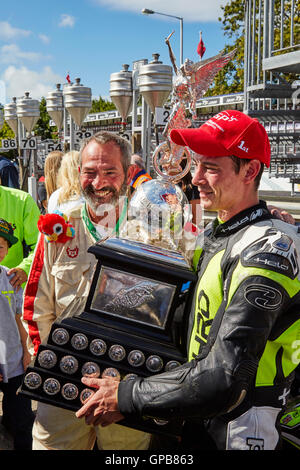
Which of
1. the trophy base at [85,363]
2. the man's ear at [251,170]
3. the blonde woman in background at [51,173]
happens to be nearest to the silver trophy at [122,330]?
the trophy base at [85,363]

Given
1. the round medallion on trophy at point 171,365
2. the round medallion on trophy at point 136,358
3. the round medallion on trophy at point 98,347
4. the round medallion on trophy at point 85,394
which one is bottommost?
the round medallion on trophy at point 85,394

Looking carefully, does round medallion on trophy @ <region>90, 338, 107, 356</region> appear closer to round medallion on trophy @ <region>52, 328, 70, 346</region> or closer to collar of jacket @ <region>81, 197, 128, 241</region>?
round medallion on trophy @ <region>52, 328, 70, 346</region>

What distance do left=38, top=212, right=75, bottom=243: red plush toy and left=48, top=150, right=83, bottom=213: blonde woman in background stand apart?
0.27 m

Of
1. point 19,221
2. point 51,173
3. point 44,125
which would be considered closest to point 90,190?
point 19,221

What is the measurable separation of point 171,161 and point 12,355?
1.81 m

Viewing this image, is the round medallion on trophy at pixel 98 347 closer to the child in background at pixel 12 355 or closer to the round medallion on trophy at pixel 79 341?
the round medallion on trophy at pixel 79 341

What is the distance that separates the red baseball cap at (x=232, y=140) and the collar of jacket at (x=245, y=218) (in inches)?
6.5

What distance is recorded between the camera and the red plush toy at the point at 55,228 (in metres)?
2.35

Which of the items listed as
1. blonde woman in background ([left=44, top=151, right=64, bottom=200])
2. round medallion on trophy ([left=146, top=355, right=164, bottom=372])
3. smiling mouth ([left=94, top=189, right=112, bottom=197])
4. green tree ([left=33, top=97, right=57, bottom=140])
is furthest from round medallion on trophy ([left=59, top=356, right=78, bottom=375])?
green tree ([left=33, top=97, right=57, bottom=140])

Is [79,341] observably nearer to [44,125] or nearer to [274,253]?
[274,253]

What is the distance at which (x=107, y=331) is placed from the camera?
67.4 inches

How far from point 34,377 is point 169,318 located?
51 cm

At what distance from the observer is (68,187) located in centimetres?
338

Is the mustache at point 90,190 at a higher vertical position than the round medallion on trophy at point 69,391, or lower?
higher
